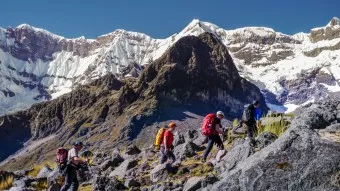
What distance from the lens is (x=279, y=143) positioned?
1245cm

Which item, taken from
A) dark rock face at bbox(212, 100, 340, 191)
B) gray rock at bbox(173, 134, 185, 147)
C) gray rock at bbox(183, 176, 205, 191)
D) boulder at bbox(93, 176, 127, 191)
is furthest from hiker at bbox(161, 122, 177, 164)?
dark rock face at bbox(212, 100, 340, 191)

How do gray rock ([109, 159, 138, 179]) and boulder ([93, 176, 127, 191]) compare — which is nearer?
boulder ([93, 176, 127, 191])

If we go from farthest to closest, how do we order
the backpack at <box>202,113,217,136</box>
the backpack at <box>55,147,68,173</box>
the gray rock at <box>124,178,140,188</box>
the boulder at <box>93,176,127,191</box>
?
the backpack at <box>202,113,217,136</box> < the gray rock at <box>124,178,140,188</box> < the backpack at <box>55,147,68,173</box> < the boulder at <box>93,176,127,191</box>

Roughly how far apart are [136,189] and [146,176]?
2.55 m

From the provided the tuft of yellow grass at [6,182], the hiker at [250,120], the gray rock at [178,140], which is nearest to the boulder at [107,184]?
the hiker at [250,120]

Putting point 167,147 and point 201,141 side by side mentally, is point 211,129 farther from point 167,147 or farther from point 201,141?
point 201,141

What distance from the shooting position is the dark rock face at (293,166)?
37.8ft

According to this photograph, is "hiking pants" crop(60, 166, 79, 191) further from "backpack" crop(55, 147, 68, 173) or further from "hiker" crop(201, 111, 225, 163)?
"hiker" crop(201, 111, 225, 163)

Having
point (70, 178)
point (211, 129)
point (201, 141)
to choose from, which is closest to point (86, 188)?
point (70, 178)

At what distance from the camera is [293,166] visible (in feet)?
38.8

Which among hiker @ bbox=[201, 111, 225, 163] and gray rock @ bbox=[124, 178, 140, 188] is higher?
hiker @ bbox=[201, 111, 225, 163]

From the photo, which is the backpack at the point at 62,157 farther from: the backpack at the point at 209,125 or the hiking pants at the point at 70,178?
the backpack at the point at 209,125

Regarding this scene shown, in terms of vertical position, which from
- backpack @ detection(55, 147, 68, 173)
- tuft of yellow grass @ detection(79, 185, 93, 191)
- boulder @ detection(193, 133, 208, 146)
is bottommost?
tuft of yellow grass @ detection(79, 185, 93, 191)

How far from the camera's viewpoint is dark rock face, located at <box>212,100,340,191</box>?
1152 centimetres
